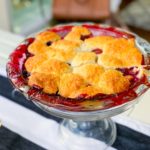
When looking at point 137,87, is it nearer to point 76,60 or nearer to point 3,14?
point 76,60

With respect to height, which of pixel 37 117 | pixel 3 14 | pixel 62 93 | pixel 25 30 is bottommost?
pixel 25 30

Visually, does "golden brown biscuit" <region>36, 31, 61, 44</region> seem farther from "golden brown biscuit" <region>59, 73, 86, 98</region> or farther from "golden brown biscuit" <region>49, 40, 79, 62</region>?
"golden brown biscuit" <region>59, 73, 86, 98</region>

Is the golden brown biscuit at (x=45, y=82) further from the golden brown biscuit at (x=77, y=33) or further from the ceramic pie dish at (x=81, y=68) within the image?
the golden brown biscuit at (x=77, y=33)

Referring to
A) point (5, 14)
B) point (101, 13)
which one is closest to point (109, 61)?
point (101, 13)

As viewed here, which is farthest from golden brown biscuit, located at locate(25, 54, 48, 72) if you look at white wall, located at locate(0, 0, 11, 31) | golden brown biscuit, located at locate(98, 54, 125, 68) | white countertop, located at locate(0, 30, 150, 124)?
white wall, located at locate(0, 0, 11, 31)

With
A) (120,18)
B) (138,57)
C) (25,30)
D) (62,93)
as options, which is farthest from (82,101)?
(25,30)

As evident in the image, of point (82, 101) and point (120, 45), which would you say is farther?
point (120, 45)
